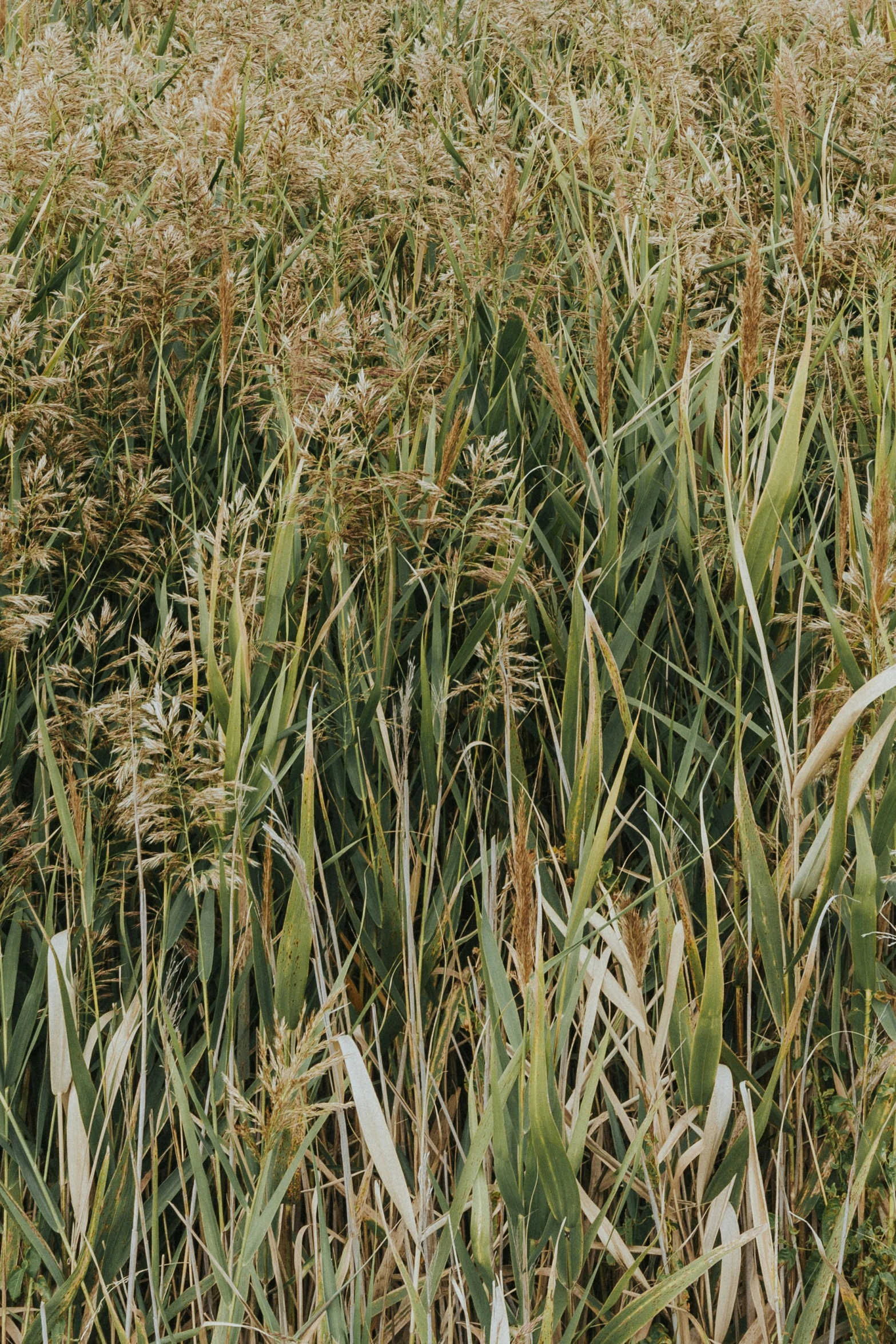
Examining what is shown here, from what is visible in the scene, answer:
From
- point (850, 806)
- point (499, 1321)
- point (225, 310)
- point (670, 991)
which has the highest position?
point (225, 310)

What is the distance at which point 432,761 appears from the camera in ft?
4.33

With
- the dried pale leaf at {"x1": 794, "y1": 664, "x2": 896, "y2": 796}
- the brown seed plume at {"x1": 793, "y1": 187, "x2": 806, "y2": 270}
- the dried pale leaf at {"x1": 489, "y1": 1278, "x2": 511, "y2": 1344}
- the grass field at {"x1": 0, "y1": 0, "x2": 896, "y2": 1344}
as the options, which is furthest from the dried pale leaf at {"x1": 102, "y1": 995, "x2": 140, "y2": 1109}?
the brown seed plume at {"x1": 793, "y1": 187, "x2": 806, "y2": 270}

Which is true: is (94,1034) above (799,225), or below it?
below

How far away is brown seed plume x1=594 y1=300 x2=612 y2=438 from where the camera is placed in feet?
4.46

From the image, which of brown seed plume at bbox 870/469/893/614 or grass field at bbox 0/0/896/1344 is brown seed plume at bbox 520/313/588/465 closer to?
grass field at bbox 0/0/896/1344

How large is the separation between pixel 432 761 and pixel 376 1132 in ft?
1.50

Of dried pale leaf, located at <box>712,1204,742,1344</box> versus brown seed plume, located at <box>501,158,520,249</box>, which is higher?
brown seed plume, located at <box>501,158,520,249</box>

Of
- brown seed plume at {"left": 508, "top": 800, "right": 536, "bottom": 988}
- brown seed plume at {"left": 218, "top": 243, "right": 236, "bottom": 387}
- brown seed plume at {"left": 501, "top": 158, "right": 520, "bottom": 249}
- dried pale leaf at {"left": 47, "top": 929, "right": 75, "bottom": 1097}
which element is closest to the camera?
brown seed plume at {"left": 508, "top": 800, "right": 536, "bottom": 988}

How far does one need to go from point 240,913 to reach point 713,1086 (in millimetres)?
560

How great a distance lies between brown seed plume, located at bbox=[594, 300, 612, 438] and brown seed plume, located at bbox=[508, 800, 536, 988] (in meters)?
0.71

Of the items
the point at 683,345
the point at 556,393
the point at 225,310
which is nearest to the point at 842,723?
the point at 556,393

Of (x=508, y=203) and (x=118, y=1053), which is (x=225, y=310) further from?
(x=118, y=1053)

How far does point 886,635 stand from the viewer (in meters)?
1.17

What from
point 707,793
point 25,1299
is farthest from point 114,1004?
point 707,793
